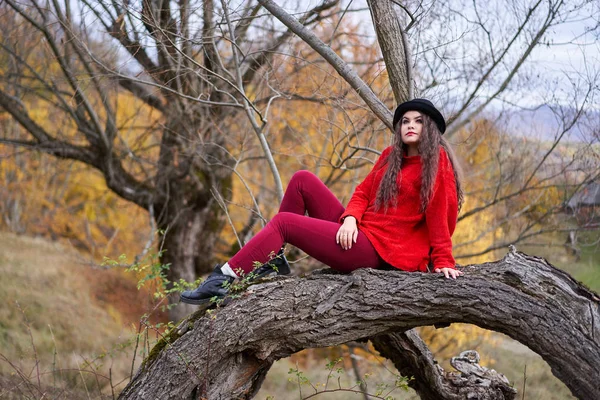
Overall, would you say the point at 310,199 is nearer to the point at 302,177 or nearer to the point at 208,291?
the point at 302,177

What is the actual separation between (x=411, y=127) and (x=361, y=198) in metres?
0.50

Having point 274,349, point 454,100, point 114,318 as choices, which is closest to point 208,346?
point 274,349

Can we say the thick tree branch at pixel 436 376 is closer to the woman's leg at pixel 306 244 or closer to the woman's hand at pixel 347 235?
the woman's leg at pixel 306 244

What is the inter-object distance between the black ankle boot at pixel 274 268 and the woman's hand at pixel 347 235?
1.13ft

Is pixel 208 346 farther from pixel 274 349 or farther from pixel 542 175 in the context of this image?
pixel 542 175

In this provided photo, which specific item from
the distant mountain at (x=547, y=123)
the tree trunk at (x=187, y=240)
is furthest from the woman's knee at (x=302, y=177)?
the tree trunk at (x=187, y=240)

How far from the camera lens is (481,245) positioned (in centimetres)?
1023

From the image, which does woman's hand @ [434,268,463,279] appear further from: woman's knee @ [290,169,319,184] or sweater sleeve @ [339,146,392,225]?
woman's knee @ [290,169,319,184]

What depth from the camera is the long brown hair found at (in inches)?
134

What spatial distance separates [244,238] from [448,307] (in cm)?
521

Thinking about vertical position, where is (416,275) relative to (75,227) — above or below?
above

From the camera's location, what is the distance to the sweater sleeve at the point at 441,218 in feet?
11.0

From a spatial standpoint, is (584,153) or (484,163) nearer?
(584,153)

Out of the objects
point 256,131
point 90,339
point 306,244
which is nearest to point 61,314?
point 90,339
